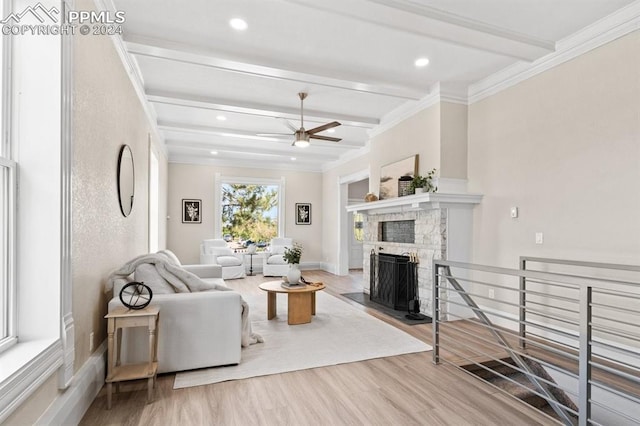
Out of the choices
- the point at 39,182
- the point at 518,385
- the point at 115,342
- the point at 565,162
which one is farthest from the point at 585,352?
the point at 39,182

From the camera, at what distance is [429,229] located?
15.2 feet

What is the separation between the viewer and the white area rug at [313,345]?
9.41ft

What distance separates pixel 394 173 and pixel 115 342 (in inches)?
168

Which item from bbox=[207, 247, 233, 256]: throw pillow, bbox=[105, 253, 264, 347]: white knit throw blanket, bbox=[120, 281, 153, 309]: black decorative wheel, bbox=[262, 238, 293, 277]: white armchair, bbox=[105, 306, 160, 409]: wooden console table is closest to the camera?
bbox=[105, 306, 160, 409]: wooden console table

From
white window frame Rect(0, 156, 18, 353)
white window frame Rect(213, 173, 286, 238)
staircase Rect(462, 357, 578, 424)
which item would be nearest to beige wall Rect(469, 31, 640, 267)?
staircase Rect(462, 357, 578, 424)

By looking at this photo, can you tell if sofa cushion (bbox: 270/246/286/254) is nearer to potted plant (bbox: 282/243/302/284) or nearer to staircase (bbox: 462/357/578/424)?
potted plant (bbox: 282/243/302/284)

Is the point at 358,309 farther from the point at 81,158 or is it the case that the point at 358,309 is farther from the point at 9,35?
the point at 9,35

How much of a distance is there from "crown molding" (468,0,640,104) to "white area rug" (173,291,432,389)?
3186 millimetres

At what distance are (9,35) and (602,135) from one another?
442 cm

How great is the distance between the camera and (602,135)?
10.3ft

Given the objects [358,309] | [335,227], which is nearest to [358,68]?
[358,309]

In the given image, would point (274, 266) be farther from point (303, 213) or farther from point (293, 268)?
point (293, 268)

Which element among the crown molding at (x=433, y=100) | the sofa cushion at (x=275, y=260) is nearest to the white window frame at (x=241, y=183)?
the sofa cushion at (x=275, y=260)

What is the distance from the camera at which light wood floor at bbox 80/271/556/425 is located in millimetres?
2189
